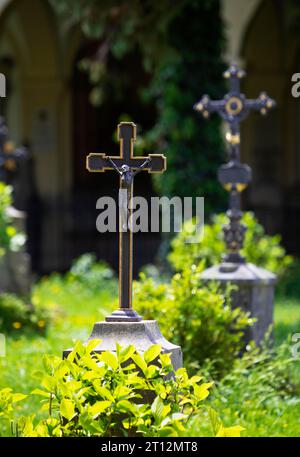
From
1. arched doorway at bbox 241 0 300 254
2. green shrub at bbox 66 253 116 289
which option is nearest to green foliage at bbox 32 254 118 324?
green shrub at bbox 66 253 116 289

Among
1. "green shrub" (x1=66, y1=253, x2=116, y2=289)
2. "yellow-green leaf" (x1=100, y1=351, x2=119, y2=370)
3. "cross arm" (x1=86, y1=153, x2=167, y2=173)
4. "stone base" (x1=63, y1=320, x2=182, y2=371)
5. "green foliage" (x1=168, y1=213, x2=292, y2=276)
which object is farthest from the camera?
"green shrub" (x1=66, y1=253, x2=116, y2=289)

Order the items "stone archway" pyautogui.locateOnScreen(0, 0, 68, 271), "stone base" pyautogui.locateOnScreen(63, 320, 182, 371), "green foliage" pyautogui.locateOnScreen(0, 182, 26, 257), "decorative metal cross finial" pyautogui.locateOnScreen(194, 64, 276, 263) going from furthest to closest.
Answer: "stone archway" pyautogui.locateOnScreen(0, 0, 68, 271)
"green foliage" pyautogui.locateOnScreen(0, 182, 26, 257)
"decorative metal cross finial" pyautogui.locateOnScreen(194, 64, 276, 263)
"stone base" pyautogui.locateOnScreen(63, 320, 182, 371)

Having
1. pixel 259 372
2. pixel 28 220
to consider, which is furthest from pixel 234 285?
pixel 28 220

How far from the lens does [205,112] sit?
8.49m

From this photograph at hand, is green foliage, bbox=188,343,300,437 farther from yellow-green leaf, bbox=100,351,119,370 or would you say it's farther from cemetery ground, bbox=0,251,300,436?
yellow-green leaf, bbox=100,351,119,370

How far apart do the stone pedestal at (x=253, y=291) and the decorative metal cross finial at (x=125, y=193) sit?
2.51 meters

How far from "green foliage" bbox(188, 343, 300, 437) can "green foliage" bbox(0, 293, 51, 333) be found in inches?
143

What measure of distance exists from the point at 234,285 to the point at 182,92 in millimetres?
6797

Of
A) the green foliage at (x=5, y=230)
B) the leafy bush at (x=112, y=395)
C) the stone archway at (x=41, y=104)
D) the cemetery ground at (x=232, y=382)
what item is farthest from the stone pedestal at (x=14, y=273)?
the leafy bush at (x=112, y=395)

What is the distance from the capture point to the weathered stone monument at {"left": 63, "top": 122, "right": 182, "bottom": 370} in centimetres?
481

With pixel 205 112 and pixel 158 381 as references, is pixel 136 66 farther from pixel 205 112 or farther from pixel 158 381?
pixel 158 381

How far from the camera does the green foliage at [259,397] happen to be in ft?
18.8

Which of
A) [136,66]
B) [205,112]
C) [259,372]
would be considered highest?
[136,66]

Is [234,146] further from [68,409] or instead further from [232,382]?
[68,409]
